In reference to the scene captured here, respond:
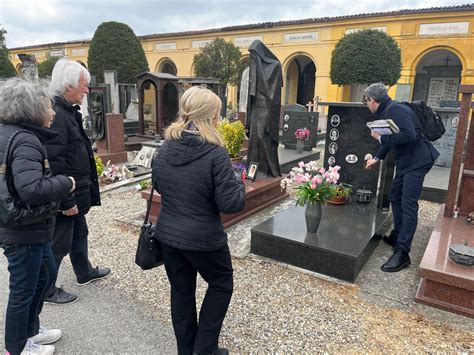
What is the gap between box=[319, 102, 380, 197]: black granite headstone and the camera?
539cm

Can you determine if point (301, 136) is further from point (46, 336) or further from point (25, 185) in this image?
point (25, 185)

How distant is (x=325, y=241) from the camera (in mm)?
3707

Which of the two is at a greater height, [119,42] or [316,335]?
[119,42]

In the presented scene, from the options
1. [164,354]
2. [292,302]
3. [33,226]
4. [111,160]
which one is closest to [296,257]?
[292,302]

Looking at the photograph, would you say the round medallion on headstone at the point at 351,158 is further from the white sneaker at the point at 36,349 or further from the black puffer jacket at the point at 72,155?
the white sneaker at the point at 36,349

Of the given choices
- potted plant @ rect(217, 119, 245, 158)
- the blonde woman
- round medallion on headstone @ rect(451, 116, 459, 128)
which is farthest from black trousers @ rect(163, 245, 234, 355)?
round medallion on headstone @ rect(451, 116, 459, 128)

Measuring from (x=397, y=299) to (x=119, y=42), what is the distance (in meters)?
21.2

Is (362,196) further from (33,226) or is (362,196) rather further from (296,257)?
(33,226)

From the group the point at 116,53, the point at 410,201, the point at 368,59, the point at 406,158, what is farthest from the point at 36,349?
the point at 116,53

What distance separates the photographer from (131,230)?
188 inches

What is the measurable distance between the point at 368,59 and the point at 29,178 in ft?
52.9

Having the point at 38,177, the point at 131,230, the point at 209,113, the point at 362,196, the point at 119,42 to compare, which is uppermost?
the point at 119,42

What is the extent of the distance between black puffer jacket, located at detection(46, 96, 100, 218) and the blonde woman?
3.04 feet

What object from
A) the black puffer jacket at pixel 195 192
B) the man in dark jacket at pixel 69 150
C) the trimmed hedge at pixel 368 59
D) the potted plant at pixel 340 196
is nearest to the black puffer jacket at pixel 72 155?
the man in dark jacket at pixel 69 150
